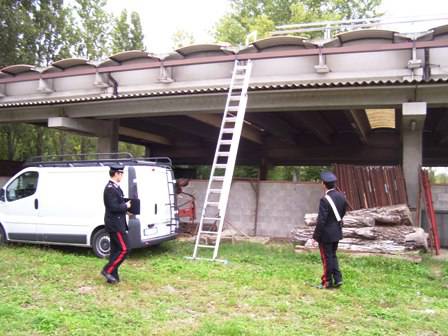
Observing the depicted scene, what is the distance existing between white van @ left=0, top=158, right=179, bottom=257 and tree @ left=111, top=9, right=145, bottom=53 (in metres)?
24.5

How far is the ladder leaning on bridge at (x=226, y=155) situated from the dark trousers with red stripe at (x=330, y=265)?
235 centimetres

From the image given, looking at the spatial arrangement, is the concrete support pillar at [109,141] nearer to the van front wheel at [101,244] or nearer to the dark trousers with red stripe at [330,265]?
the van front wheel at [101,244]

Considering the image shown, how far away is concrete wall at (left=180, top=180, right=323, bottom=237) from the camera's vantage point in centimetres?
1301

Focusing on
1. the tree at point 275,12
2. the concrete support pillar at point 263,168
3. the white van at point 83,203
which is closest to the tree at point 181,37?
the tree at point 275,12

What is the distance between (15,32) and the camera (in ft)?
68.3

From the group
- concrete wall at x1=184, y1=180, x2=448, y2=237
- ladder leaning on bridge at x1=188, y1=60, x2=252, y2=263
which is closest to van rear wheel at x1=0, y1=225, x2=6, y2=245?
ladder leaning on bridge at x1=188, y1=60, x2=252, y2=263

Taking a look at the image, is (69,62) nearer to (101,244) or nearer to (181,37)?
(101,244)

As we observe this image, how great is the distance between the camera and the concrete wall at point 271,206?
1301 centimetres

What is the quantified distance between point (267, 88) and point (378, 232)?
4342mm

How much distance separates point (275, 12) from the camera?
38469mm

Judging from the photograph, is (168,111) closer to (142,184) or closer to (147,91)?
(147,91)

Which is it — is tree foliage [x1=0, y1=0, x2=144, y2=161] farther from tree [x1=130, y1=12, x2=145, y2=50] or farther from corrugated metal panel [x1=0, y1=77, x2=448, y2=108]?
corrugated metal panel [x1=0, y1=77, x2=448, y2=108]

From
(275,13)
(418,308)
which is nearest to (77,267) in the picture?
(418,308)

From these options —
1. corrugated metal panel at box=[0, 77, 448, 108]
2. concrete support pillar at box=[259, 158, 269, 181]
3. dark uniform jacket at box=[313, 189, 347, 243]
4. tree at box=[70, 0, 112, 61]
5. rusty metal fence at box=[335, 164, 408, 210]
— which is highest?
tree at box=[70, 0, 112, 61]
